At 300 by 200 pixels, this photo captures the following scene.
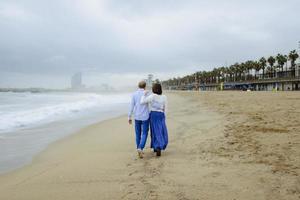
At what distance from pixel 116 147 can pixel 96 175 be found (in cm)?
273

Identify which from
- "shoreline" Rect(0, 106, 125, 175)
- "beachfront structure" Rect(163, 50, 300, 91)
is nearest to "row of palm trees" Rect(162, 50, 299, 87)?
"beachfront structure" Rect(163, 50, 300, 91)

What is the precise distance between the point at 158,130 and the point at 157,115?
0.34 m

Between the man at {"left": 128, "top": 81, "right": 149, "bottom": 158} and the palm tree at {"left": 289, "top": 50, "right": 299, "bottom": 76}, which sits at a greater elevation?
the palm tree at {"left": 289, "top": 50, "right": 299, "bottom": 76}

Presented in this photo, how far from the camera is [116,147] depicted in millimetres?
7984

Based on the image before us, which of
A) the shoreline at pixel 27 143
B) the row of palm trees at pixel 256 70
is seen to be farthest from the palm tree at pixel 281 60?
the shoreline at pixel 27 143

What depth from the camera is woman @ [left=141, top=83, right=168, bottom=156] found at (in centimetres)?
677

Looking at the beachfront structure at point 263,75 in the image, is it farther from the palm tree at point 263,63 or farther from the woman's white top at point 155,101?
the woman's white top at point 155,101

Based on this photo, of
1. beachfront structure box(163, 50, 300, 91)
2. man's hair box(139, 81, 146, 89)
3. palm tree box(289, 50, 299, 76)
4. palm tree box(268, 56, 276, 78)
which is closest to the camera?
man's hair box(139, 81, 146, 89)

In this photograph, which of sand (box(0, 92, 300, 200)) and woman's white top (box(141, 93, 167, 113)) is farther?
woman's white top (box(141, 93, 167, 113))

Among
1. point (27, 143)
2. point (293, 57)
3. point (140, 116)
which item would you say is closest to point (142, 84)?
point (140, 116)

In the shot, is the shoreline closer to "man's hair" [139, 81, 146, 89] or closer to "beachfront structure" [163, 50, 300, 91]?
"man's hair" [139, 81, 146, 89]

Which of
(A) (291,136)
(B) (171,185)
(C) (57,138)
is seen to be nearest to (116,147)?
(C) (57,138)

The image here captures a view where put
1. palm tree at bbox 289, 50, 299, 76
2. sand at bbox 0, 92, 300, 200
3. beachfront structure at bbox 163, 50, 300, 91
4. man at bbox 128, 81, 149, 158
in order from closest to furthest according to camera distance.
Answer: sand at bbox 0, 92, 300, 200
man at bbox 128, 81, 149, 158
beachfront structure at bbox 163, 50, 300, 91
palm tree at bbox 289, 50, 299, 76

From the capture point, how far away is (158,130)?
6812mm
